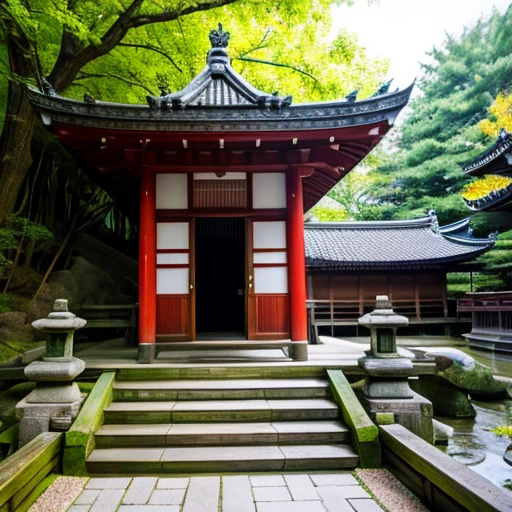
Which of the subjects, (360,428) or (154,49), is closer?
(360,428)

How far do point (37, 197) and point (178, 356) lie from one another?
29.2 ft

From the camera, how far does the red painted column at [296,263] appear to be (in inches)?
263

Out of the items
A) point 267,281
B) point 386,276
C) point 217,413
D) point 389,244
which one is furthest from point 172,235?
point 389,244

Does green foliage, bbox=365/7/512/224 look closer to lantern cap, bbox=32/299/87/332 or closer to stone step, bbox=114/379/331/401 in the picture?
stone step, bbox=114/379/331/401

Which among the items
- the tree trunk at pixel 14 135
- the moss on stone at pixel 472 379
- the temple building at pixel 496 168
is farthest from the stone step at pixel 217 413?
the temple building at pixel 496 168

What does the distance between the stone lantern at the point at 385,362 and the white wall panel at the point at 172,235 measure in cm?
348

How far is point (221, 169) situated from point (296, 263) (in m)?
2.17

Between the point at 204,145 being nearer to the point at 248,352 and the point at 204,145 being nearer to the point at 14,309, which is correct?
the point at 248,352

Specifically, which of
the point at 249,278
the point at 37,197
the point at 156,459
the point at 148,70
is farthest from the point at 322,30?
the point at 156,459

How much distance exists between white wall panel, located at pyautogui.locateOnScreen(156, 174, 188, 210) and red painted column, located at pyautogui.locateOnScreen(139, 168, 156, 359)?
0.52ft

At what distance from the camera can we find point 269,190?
7129 mm

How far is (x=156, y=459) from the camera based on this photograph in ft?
14.2

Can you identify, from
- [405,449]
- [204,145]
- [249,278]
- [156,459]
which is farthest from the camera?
[249,278]

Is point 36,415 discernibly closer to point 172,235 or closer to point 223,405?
point 223,405
